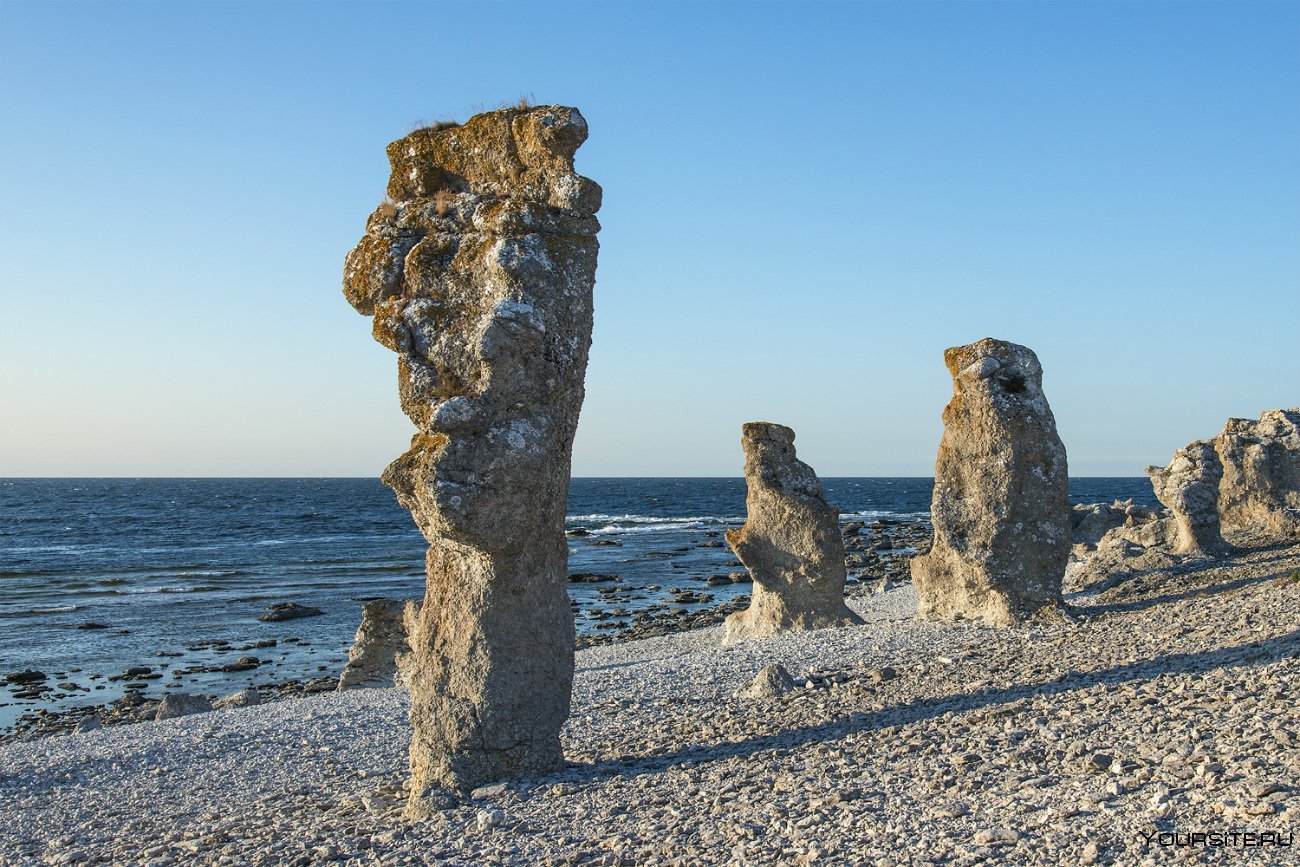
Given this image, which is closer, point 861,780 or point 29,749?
point 861,780

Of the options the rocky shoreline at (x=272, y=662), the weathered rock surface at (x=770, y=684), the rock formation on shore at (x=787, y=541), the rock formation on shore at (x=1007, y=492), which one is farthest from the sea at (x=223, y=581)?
the rock formation on shore at (x=1007, y=492)

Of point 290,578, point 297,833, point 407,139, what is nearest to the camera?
point 297,833

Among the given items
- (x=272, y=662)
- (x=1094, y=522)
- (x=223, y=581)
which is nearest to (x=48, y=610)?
(x=223, y=581)

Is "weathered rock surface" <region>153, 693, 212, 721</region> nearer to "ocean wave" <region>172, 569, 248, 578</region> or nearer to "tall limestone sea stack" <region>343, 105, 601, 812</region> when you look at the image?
"tall limestone sea stack" <region>343, 105, 601, 812</region>

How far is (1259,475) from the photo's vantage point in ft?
97.0

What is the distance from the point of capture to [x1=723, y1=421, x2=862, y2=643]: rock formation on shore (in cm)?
1959

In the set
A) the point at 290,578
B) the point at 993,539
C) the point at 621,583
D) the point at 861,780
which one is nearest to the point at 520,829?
the point at 861,780

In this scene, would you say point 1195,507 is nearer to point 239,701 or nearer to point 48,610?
point 239,701

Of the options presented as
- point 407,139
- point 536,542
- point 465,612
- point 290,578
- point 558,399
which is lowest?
point 290,578

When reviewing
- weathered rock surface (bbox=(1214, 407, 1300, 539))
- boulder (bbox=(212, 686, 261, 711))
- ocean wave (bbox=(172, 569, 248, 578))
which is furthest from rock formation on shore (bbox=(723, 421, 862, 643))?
ocean wave (bbox=(172, 569, 248, 578))

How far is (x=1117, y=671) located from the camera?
11227 mm

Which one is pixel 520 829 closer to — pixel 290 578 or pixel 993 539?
pixel 993 539

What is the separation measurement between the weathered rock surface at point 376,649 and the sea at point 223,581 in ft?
12.2

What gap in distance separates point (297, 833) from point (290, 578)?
35826mm
